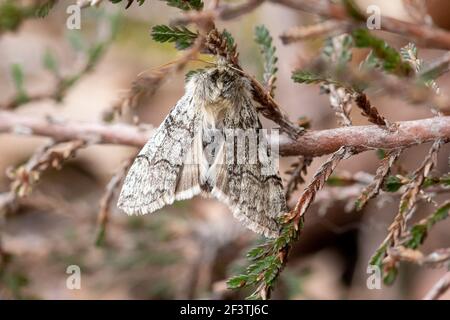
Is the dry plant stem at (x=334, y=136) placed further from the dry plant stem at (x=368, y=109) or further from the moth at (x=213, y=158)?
the moth at (x=213, y=158)

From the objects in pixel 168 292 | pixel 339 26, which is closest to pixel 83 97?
pixel 168 292

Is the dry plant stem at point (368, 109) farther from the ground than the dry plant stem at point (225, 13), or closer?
Answer: closer

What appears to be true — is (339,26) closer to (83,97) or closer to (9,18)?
(9,18)

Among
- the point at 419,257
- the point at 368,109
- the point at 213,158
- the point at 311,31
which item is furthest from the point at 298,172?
the point at 311,31

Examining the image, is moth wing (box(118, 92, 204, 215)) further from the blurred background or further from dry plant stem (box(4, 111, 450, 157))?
the blurred background

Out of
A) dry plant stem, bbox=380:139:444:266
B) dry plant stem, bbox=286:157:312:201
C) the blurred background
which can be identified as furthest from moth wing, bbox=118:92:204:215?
dry plant stem, bbox=380:139:444:266

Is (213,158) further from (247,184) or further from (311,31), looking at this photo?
(311,31)

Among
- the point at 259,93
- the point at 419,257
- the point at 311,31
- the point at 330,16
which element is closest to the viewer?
the point at 330,16

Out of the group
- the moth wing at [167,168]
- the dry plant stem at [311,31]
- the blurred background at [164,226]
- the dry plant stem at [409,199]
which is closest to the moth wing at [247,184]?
the moth wing at [167,168]
